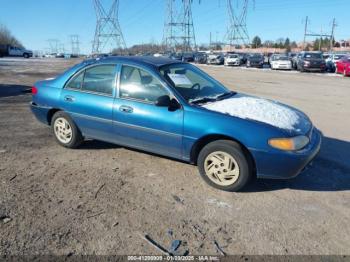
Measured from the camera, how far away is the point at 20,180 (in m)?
4.51

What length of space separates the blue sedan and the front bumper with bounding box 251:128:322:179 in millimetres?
11

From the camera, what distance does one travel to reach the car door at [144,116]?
4535 millimetres

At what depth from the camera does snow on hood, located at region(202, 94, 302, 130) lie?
4291 millimetres

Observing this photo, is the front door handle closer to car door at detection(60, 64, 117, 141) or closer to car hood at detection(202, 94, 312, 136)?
car door at detection(60, 64, 117, 141)

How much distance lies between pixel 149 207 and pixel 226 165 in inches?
41.9

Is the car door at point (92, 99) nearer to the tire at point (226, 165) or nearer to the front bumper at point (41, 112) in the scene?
the front bumper at point (41, 112)

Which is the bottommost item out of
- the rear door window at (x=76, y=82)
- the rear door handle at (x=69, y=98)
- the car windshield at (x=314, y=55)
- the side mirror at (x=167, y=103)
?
the rear door handle at (x=69, y=98)

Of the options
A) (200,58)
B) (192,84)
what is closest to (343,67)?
(192,84)

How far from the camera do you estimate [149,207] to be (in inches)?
152

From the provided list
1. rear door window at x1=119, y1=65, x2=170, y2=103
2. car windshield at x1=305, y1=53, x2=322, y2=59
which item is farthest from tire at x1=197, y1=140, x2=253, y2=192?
car windshield at x1=305, y1=53, x2=322, y2=59

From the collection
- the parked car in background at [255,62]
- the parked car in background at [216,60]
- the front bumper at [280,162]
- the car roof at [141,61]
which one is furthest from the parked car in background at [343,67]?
the parked car in background at [216,60]

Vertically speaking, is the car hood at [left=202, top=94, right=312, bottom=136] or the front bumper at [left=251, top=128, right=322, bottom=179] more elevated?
the car hood at [left=202, top=94, right=312, bottom=136]

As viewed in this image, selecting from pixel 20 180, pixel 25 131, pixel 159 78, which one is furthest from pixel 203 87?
pixel 25 131

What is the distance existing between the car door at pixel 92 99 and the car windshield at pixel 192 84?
860 millimetres
